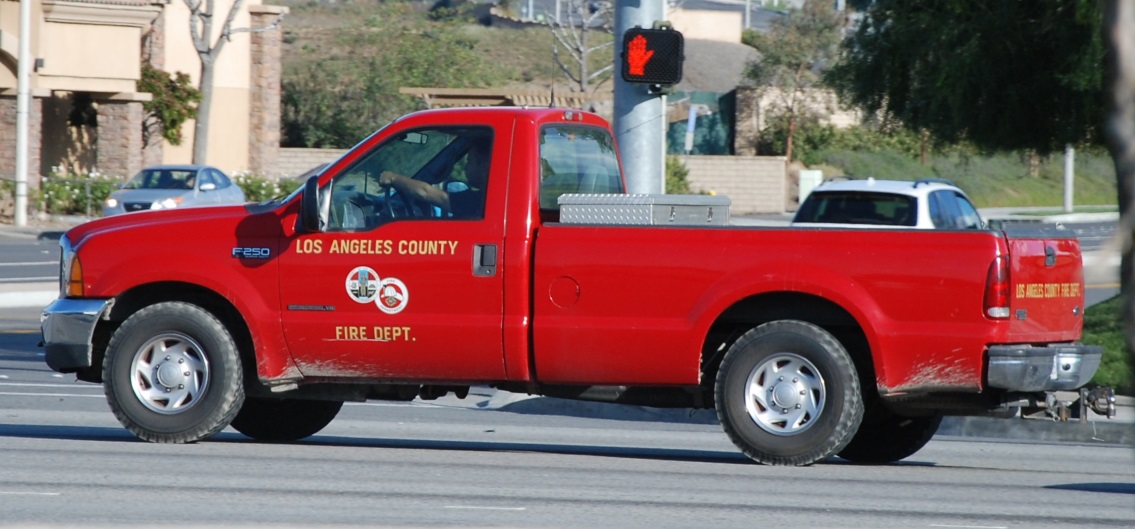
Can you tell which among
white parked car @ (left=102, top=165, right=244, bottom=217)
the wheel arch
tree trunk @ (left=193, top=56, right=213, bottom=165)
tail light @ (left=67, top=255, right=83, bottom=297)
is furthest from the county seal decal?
tree trunk @ (left=193, top=56, right=213, bottom=165)

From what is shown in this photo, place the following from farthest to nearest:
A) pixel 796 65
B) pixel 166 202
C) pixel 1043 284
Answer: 1. pixel 796 65
2. pixel 166 202
3. pixel 1043 284

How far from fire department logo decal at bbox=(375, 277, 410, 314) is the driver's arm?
0.49 metres

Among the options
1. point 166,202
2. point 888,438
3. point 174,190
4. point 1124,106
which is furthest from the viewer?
point 174,190

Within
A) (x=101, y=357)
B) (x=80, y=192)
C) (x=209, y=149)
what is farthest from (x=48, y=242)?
(x=101, y=357)

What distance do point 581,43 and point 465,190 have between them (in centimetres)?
4595

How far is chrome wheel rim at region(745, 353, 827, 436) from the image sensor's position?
26.4 feet

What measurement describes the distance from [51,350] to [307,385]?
145 cm

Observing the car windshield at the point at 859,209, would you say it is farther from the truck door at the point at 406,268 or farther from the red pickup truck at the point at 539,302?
the truck door at the point at 406,268

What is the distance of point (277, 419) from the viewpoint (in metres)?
9.72

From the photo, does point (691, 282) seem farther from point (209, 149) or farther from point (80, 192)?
point (209, 149)

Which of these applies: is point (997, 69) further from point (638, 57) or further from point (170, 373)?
point (170, 373)

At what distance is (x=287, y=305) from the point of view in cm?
860

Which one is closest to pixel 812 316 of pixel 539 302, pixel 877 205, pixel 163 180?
pixel 539 302

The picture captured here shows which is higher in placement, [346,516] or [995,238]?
[995,238]
